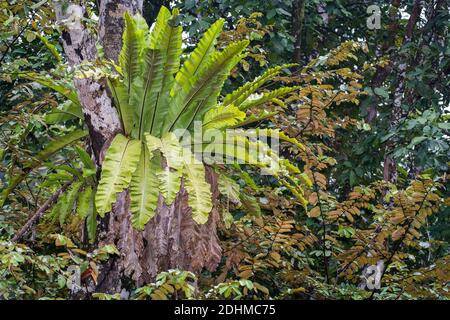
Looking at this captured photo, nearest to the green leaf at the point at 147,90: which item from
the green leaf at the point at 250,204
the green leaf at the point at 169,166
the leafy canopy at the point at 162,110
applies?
the leafy canopy at the point at 162,110

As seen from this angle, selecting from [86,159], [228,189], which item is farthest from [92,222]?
[228,189]

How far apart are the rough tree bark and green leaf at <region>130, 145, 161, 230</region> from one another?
0.23 metres

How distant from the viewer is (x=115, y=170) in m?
3.64

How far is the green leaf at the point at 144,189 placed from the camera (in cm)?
361

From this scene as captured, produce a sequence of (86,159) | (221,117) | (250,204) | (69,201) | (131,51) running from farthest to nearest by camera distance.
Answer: (250,204)
(69,201)
(86,159)
(221,117)
(131,51)

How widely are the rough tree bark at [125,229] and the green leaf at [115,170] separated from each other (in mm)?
238

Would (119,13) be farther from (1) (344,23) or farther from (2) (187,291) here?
(1) (344,23)

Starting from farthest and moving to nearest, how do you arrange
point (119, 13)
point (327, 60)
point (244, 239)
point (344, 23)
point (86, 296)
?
point (344, 23) → point (327, 60) → point (244, 239) → point (119, 13) → point (86, 296)

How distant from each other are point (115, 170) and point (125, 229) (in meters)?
0.47

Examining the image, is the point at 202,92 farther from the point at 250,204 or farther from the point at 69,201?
the point at 69,201

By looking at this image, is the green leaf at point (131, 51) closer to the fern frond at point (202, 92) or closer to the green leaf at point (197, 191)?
the fern frond at point (202, 92)
